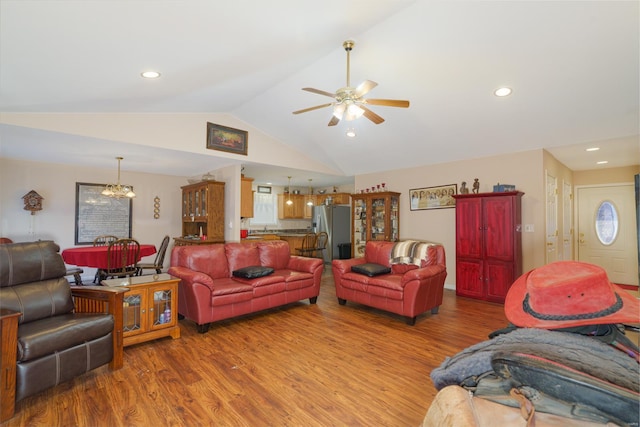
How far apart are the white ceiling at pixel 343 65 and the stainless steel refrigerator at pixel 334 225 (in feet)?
11.3

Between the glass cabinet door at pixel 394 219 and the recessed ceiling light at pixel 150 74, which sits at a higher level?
the recessed ceiling light at pixel 150 74

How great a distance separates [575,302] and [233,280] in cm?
366

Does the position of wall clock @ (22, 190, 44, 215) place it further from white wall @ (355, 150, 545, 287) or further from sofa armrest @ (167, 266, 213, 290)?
white wall @ (355, 150, 545, 287)

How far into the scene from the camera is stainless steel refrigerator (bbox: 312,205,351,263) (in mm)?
7961

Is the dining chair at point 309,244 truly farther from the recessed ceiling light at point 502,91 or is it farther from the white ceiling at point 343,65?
the recessed ceiling light at point 502,91

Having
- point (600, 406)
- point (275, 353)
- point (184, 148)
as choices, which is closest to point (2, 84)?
point (184, 148)

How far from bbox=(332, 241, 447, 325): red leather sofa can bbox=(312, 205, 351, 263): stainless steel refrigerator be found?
338 centimetres

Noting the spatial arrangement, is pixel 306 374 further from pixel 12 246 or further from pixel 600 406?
pixel 12 246

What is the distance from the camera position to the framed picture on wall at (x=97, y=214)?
5750 mm

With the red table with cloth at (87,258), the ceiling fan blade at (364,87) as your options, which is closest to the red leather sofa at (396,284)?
the ceiling fan blade at (364,87)

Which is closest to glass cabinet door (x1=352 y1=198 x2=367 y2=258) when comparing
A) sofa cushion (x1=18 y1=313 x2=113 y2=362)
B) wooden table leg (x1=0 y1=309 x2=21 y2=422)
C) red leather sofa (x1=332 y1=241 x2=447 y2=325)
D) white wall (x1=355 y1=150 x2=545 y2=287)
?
white wall (x1=355 y1=150 x2=545 y2=287)

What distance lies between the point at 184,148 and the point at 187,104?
0.72 metres

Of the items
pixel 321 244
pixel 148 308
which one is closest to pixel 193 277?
pixel 148 308

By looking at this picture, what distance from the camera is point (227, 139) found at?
16.3 feet
